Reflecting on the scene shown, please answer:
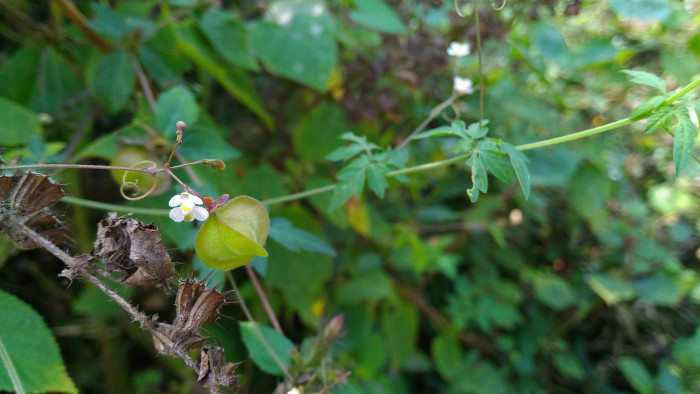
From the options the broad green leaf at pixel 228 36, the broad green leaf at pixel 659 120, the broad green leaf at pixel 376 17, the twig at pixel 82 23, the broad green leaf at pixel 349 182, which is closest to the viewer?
the broad green leaf at pixel 659 120

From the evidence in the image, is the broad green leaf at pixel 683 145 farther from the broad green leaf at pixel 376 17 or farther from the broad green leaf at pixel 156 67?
the broad green leaf at pixel 156 67

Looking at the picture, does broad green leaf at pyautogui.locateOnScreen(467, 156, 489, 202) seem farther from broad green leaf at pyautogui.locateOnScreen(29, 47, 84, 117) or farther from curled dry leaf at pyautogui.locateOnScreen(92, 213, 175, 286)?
broad green leaf at pyautogui.locateOnScreen(29, 47, 84, 117)

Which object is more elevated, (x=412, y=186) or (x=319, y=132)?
(x=319, y=132)

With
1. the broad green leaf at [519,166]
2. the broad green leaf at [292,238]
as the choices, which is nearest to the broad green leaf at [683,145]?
the broad green leaf at [519,166]

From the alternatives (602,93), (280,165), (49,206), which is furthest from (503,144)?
(602,93)

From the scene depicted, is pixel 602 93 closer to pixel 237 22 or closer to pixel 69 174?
pixel 237 22

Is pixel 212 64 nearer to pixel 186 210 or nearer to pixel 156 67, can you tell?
pixel 156 67

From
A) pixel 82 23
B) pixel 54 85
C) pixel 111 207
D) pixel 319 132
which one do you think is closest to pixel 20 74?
pixel 54 85
